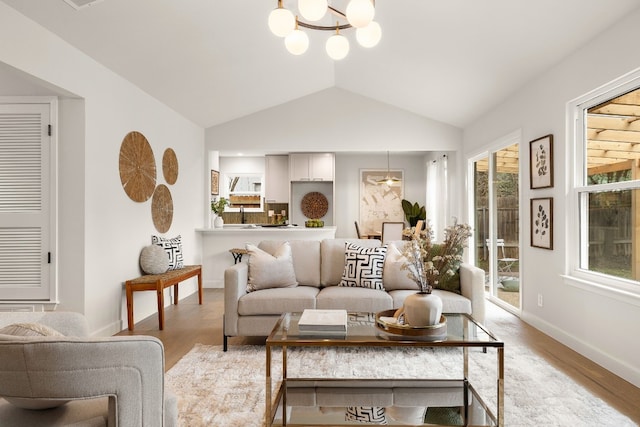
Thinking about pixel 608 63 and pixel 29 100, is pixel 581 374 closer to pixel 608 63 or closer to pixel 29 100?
pixel 608 63

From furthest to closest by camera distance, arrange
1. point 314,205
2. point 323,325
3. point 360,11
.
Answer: point 314,205
point 360,11
point 323,325

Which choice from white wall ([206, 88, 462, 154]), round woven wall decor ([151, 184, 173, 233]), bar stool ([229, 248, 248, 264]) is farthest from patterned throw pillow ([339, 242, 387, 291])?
white wall ([206, 88, 462, 154])

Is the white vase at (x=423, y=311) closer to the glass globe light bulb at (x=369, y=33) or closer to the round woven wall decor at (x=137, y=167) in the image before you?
the glass globe light bulb at (x=369, y=33)

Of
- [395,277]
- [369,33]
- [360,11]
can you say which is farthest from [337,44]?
[395,277]

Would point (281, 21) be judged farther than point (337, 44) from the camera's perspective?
No

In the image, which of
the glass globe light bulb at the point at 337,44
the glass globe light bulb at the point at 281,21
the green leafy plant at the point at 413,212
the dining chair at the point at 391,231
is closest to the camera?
the glass globe light bulb at the point at 281,21

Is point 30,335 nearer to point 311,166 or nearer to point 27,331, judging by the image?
point 27,331

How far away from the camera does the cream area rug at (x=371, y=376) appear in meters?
2.40

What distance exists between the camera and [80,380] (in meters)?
1.31

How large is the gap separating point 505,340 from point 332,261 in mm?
1731

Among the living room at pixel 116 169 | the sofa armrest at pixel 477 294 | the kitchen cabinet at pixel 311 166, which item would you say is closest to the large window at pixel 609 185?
the living room at pixel 116 169

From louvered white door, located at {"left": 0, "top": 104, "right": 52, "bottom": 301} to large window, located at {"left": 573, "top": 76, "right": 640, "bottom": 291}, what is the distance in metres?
4.65

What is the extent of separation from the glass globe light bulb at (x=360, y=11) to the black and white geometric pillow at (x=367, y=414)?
7.19 ft

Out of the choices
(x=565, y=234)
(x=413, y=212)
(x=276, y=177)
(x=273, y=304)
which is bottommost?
(x=273, y=304)
